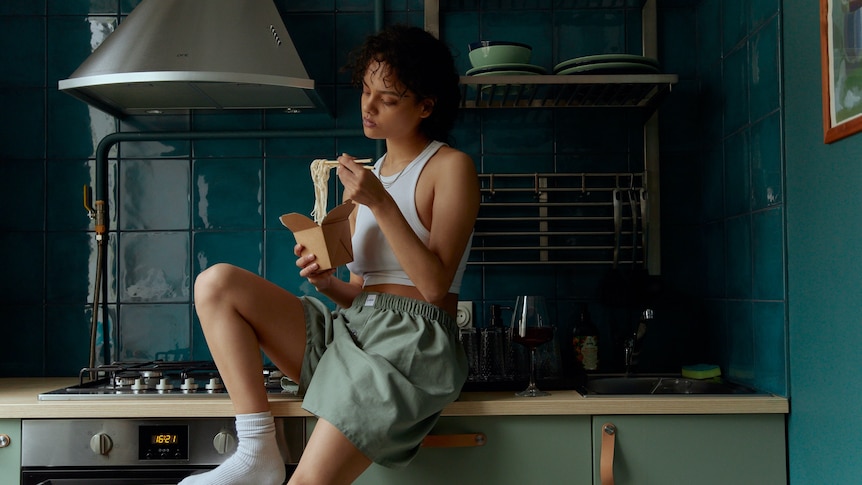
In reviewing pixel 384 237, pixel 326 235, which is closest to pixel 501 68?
pixel 384 237

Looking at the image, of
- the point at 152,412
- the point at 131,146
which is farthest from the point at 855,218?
the point at 131,146

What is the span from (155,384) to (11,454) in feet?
1.03

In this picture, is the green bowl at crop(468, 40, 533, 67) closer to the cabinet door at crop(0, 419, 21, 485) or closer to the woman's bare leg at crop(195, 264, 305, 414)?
the woman's bare leg at crop(195, 264, 305, 414)

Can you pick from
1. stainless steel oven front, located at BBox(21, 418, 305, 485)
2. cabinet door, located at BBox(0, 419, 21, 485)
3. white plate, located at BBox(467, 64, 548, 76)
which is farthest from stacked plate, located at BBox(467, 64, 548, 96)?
cabinet door, located at BBox(0, 419, 21, 485)

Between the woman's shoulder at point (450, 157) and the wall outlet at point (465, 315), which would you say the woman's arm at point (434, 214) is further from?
the wall outlet at point (465, 315)

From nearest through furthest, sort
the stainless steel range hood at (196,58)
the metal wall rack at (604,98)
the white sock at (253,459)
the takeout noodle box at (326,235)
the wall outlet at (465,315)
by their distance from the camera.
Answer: the white sock at (253,459)
the takeout noodle box at (326,235)
the stainless steel range hood at (196,58)
the metal wall rack at (604,98)
the wall outlet at (465,315)

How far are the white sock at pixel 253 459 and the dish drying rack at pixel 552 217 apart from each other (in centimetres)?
84

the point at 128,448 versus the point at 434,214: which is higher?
the point at 434,214

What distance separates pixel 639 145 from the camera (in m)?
2.20

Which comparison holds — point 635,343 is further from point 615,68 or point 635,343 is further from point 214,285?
point 214,285

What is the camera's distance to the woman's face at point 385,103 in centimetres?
163

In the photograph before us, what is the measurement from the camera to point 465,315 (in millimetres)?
→ 2117

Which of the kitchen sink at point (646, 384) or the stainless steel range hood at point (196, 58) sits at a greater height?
the stainless steel range hood at point (196, 58)

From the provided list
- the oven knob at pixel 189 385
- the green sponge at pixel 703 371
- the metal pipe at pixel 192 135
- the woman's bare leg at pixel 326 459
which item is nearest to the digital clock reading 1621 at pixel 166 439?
the oven knob at pixel 189 385
